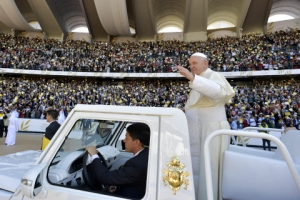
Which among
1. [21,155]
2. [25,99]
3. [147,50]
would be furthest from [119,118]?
[147,50]

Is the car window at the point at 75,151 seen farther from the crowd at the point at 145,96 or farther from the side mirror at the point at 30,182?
the crowd at the point at 145,96

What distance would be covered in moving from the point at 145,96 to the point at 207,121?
20700 millimetres

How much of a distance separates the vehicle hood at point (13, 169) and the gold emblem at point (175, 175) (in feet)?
3.47

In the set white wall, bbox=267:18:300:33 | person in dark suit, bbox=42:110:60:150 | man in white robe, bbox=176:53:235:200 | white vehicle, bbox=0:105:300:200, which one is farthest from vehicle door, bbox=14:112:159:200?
white wall, bbox=267:18:300:33

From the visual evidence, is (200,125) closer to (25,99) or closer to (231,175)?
(231,175)

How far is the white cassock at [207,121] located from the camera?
1732mm

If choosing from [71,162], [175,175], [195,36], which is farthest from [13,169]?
[195,36]

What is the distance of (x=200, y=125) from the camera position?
80.6 inches

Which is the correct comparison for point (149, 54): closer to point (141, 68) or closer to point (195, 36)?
point (141, 68)

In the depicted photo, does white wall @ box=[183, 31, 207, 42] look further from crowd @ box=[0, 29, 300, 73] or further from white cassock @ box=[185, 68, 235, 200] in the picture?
white cassock @ box=[185, 68, 235, 200]

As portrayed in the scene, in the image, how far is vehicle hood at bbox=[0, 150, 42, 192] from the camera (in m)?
1.63

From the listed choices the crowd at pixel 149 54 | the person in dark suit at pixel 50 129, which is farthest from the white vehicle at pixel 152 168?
the crowd at pixel 149 54

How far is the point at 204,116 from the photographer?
2.07 meters

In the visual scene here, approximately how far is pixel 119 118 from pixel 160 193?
0.51m
